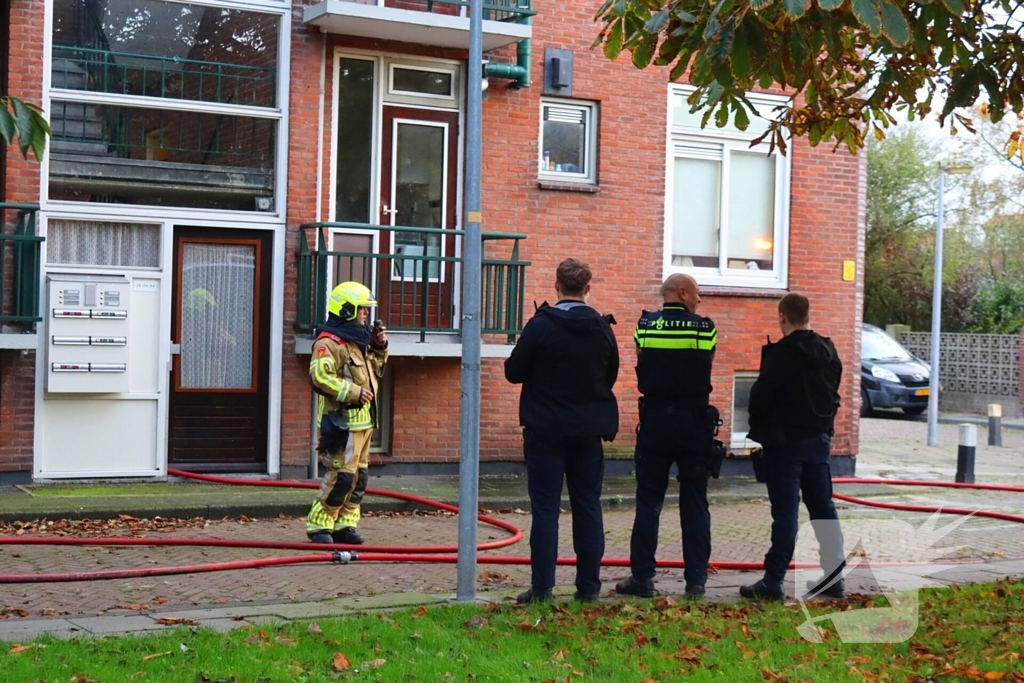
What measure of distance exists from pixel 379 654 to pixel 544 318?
7.88 feet

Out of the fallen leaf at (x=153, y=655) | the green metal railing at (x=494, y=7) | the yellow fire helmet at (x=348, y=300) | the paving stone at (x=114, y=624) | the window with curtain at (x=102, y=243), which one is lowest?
the paving stone at (x=114, y=624)

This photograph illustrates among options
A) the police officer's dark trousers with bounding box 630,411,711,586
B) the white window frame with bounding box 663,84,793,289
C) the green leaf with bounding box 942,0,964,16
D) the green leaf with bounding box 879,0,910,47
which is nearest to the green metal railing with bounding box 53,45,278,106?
the white window frame with bounding box 663,84,793,289

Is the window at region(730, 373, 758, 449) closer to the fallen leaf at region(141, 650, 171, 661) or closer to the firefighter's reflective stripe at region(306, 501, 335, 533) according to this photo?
the firefighter's reflective stripe at region(306, 501, 335, 533)

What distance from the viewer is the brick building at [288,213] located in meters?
12.5

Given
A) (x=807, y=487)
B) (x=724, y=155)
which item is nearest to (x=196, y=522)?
(x=807, y=487)

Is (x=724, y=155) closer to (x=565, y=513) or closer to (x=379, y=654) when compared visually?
(x=565, y=513)

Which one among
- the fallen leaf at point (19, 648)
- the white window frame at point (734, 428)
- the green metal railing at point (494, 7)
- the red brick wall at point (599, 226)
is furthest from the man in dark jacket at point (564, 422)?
the white window frame at point (734, 428)

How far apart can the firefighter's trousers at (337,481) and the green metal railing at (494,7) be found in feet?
18.6

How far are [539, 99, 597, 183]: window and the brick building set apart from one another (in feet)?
0.08

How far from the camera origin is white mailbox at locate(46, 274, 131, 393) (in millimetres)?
12281

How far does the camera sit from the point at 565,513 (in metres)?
12.7

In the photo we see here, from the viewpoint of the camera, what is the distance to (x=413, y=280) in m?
13.7

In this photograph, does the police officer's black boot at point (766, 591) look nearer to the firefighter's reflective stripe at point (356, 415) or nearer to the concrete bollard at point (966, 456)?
the firefighter's reflective stripe at point (356, 415)

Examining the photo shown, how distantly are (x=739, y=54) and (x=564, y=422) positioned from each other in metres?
2.43
